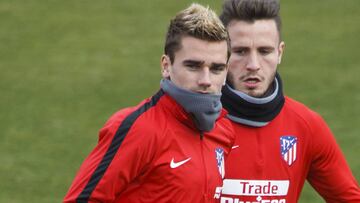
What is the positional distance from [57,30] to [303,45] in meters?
2.72

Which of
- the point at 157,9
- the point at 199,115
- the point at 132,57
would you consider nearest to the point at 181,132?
the point at 199,115

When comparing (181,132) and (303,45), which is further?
(303,45)

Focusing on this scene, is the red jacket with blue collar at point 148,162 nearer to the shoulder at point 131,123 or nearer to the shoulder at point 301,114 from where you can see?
the shoulder at point 131,123

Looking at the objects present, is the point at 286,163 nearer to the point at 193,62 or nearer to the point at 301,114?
the point at 301,114

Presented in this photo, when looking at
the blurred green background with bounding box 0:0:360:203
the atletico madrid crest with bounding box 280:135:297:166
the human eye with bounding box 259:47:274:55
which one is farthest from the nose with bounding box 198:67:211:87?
the blurred green background with bounding box 0:0:360:203

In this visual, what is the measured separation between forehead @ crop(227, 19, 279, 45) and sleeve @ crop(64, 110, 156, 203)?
3.19 feet

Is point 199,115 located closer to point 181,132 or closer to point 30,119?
point 181,132

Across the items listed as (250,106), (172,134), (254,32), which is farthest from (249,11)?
(172,134)

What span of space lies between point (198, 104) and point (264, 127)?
91 centimetres

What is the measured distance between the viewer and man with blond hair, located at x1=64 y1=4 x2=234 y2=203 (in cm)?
539

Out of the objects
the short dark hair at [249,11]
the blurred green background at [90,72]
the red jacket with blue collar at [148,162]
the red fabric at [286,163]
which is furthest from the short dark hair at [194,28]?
the blurred green background at [90,72]

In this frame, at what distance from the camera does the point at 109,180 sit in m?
5.38

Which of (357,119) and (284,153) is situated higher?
(284,153)

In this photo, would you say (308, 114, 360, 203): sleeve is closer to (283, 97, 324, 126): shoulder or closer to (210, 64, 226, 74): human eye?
Answer: (283, 97, 324, 126): shoulder
